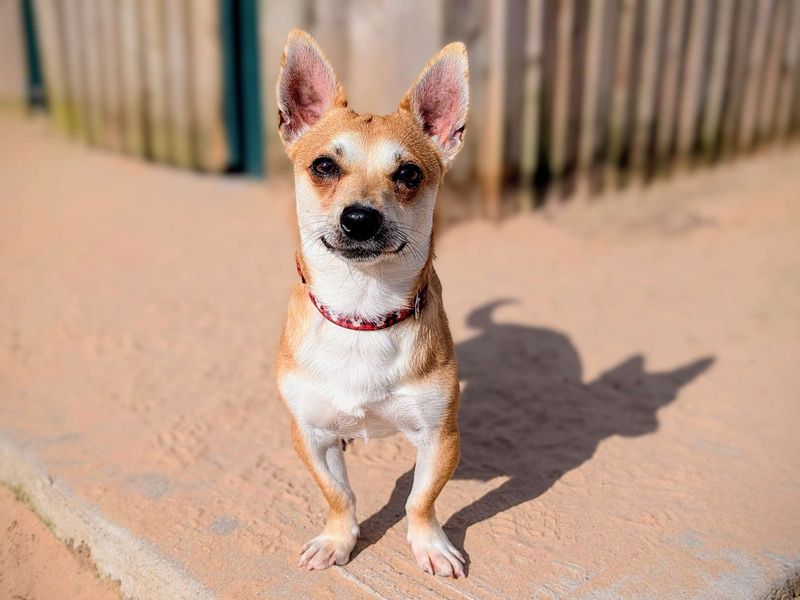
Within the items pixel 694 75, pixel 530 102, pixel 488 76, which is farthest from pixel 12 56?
pixel 694 75

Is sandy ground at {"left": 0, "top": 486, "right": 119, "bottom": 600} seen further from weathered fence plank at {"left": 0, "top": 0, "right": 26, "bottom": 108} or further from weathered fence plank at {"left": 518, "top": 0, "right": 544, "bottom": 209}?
weathered fence plank at {"left": 0, "top": 0, "right": 26, "bottom": 108}

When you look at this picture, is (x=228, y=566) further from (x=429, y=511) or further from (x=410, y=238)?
(x=410, y=238)

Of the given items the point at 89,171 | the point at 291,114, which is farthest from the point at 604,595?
the point at 89,171

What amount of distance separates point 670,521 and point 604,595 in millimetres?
675

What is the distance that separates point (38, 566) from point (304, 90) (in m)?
2.50

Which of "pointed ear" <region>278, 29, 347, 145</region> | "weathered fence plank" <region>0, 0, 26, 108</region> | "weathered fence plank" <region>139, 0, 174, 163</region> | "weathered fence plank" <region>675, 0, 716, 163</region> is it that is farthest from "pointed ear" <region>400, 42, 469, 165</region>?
"weathered fence plank" <region>0, 0, 26, 108</region>

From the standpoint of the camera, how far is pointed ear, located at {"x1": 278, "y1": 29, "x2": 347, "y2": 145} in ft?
11.4

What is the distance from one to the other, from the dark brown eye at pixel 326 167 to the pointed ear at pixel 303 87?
1.30 feet

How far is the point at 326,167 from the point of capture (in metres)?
3.34

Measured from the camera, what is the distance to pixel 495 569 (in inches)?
138

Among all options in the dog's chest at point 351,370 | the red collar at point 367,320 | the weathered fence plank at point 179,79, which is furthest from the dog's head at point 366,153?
the weathered fence plank at point 179,79

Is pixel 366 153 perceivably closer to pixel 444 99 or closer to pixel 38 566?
pixel 444 99

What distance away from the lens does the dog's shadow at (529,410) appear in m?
4.06

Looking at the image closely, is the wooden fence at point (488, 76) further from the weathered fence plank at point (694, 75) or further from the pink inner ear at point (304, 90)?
the pink inner ear at point (304, 90)
